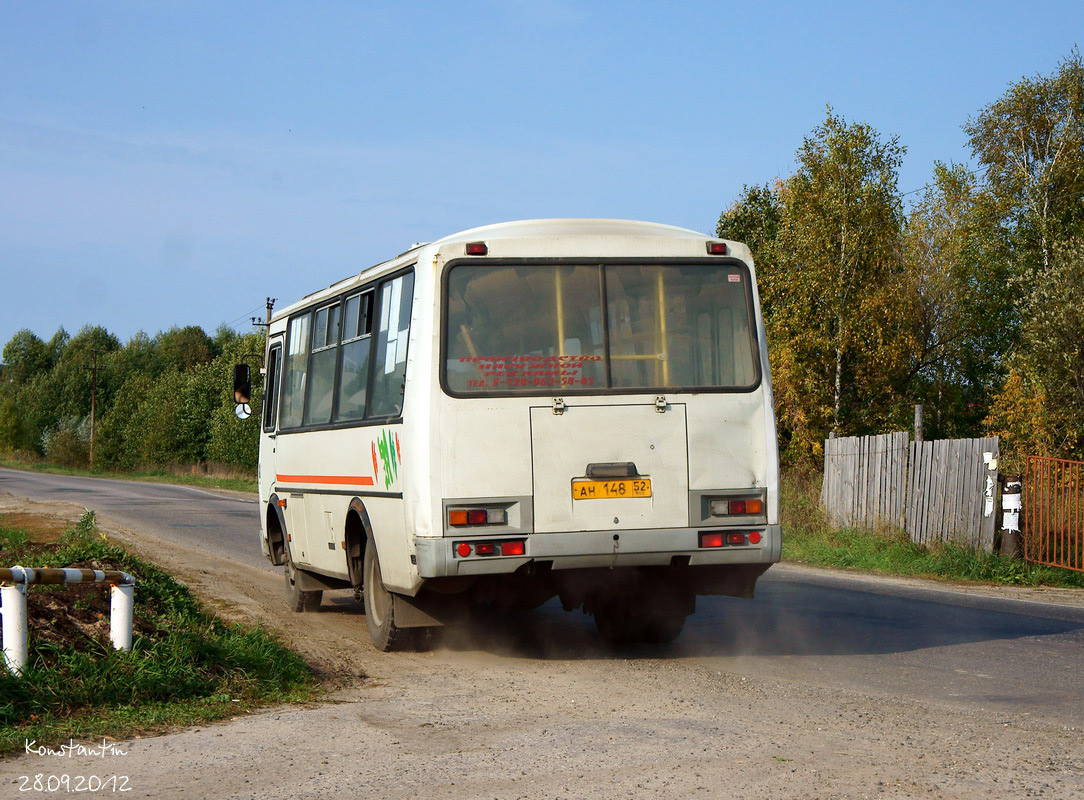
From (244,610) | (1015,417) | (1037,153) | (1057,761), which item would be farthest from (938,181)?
(1057,761)

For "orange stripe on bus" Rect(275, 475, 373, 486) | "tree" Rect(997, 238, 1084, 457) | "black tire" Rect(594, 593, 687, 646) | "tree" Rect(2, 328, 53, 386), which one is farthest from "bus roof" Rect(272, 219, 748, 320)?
"tree" Rect(2, 328, 53, 386)

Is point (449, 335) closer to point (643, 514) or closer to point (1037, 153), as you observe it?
point (643, 514)

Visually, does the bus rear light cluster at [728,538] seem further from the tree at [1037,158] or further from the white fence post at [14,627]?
the tree at [1037,158]

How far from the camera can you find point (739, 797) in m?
5.37

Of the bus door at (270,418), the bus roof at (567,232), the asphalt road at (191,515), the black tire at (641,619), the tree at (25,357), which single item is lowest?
the asphalt road at (191,515)

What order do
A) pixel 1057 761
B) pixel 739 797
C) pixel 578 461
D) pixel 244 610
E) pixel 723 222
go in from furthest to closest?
pixel 723 222 < pixel 244 610 < pixel 578 461 < pixel 1057 761 < pixel 739 797

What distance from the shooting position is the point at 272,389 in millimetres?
13906

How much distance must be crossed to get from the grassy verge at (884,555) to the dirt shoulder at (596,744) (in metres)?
8.36

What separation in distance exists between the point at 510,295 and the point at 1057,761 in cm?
479

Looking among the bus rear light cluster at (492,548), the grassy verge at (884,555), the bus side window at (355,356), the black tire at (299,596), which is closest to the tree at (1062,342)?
the grassy verge at (884,555)

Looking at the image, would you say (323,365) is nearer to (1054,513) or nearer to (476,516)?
(476,516)

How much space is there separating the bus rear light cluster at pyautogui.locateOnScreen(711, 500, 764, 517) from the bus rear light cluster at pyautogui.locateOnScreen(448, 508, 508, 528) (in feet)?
5.06

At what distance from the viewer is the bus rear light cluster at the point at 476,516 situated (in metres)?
8.68

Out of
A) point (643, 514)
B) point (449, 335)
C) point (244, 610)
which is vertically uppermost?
point (449, 335)
